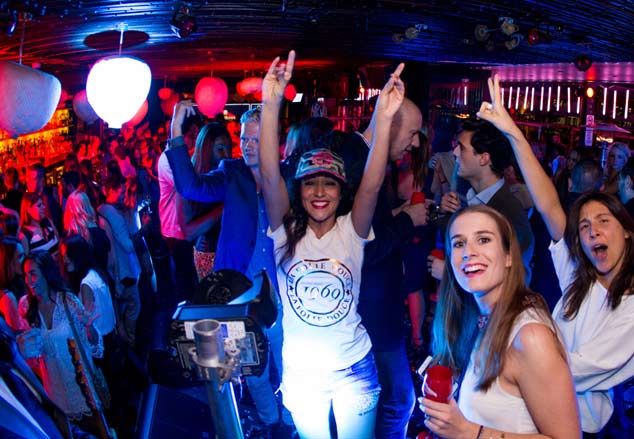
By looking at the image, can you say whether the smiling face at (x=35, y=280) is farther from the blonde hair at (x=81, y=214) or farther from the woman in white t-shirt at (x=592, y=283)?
the woman in white t-shirt at (x=592, y=283)

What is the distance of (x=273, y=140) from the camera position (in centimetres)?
213

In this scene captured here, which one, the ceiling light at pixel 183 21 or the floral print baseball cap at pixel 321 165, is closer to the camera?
the floral print baseball cap at pixel 321 165

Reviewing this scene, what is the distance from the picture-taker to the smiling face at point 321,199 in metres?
2.16

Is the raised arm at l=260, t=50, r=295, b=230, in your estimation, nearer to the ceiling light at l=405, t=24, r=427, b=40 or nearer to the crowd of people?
the crowd of people

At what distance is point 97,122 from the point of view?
38.4 ft

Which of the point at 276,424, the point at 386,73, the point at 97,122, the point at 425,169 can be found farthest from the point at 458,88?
the point at 276,424

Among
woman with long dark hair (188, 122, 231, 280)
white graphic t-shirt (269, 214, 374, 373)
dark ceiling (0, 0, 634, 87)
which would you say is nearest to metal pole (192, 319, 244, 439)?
white graphic t-shirt (269, 214, 374, 373)

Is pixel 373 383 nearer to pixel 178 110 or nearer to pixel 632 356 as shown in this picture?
pixel 632 356

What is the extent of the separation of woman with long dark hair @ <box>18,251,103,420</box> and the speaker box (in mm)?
668

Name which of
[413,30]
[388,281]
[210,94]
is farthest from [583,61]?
[388,281]

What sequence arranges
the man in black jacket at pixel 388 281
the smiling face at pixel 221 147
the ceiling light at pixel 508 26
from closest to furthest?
the man in black jacket at pixel 388 281 < the smiling face at pixel 221 147 < the ceiling light at pixel 508 26

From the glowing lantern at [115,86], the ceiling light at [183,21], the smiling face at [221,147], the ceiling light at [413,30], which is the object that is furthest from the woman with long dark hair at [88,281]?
the ceiling light at [413,30]

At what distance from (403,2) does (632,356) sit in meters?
3.42

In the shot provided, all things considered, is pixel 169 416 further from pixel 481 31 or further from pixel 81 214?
pixel 481 31
